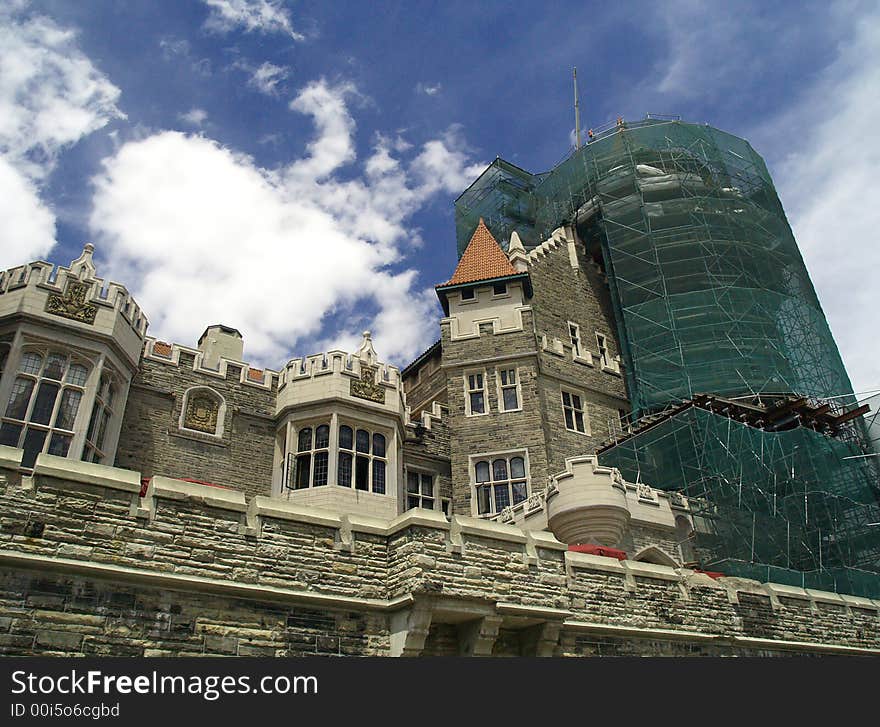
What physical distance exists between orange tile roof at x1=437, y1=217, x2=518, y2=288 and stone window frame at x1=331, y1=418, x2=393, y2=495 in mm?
9098

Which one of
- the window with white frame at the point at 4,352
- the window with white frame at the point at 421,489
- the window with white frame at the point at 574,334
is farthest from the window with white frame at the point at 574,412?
the window with white frame at the point at 4,352

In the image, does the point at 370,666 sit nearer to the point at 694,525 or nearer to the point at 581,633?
the point at 581,633

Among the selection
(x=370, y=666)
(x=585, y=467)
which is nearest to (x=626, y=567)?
(x=585, y=467)

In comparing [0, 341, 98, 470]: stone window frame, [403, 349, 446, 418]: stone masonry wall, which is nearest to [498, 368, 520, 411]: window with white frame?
[403, 349, 446, 418]: stone masonry wall

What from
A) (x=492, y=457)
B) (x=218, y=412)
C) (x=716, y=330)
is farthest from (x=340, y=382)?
(x=716, y=330)

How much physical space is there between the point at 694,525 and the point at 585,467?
189 inches

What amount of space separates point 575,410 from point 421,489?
6383 mm

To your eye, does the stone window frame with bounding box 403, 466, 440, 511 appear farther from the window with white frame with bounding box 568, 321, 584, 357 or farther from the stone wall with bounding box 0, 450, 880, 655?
the stone wall with bounding box 0, 450, 880, 655

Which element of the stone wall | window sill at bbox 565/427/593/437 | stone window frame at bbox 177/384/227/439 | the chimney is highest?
the chimney

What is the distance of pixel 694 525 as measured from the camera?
21.0 metres

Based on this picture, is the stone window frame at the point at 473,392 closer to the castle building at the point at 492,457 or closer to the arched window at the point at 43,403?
the castle building at the point at 492,457

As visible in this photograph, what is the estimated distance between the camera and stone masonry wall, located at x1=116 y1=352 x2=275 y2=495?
744 inches

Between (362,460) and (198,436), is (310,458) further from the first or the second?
(198,436)

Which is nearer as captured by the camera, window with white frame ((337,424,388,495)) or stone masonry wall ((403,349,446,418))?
window with white frame ((337,424,388,495))
